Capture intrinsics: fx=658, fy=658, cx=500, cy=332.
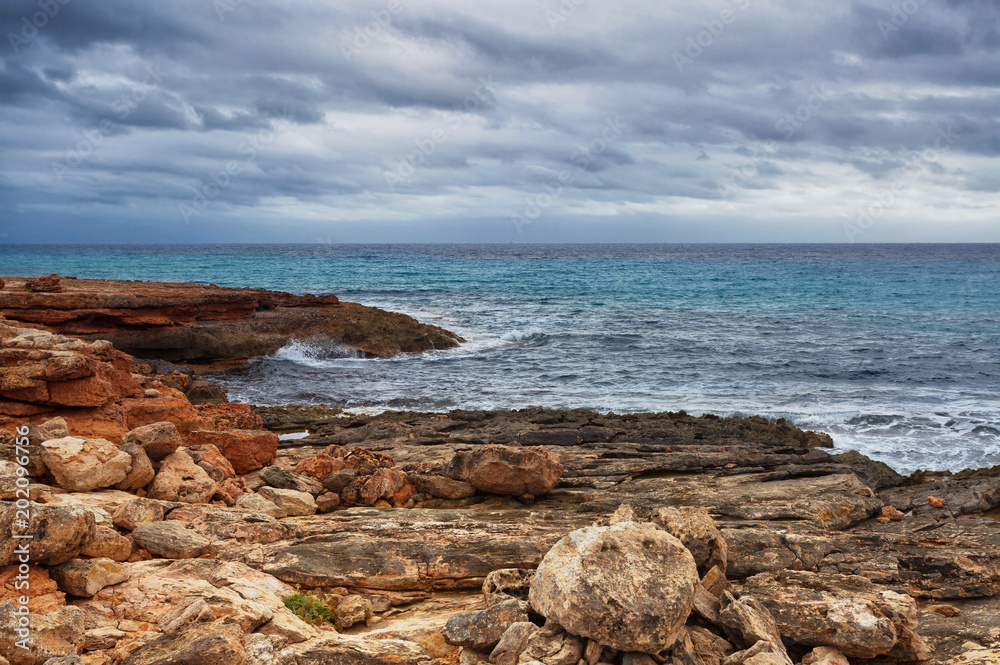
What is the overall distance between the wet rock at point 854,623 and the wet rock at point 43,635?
17.5 ft

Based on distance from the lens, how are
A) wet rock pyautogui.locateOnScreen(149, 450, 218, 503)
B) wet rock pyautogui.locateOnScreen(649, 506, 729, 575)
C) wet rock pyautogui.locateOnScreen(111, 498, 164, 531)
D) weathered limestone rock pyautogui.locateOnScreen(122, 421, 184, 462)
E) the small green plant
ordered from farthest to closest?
weathered limestone rock pyautogui.locateOnScreen(122, 421, 184, 462)
wet rock pyautogui.locateOnScreen(149, 450, 218, 503)
wet rock pyautogui.locateOnScreen(111, 498, 164, 531)
wet rock pyautogui.locateOnScreen(649, 506, 729, 575)
the small green plant

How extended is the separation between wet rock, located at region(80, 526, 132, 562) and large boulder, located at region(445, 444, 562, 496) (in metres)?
4.47

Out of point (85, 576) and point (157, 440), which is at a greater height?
point (157, 440)

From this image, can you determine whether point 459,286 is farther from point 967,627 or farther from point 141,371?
point 967,627

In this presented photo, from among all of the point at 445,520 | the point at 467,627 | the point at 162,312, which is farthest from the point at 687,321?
the point at 467,627

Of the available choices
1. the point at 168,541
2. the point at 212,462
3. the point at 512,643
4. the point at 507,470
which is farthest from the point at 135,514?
the point at 507,470

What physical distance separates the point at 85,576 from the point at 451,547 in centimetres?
331

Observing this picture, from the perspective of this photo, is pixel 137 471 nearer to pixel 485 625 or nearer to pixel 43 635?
pixel 43 635

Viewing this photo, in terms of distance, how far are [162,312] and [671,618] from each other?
25273mm

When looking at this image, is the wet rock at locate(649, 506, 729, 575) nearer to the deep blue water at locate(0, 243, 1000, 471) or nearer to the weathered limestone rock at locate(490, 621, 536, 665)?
the weathered limestone rock at locate(490, 621, 536, 665)

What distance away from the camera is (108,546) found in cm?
601

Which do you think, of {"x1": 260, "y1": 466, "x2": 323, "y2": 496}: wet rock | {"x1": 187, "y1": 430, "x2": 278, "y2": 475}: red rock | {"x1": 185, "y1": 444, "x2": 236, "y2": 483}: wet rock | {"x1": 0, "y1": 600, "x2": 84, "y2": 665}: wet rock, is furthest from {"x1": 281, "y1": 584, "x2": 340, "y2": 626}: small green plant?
{"x1": 187, "y1": 430, "x2": 278, "y2": 475}: red rock

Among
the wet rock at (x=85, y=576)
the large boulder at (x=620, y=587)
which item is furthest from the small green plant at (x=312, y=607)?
the large boulder at (x=620, y=587)

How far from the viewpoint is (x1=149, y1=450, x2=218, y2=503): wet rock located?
25.8 ft
